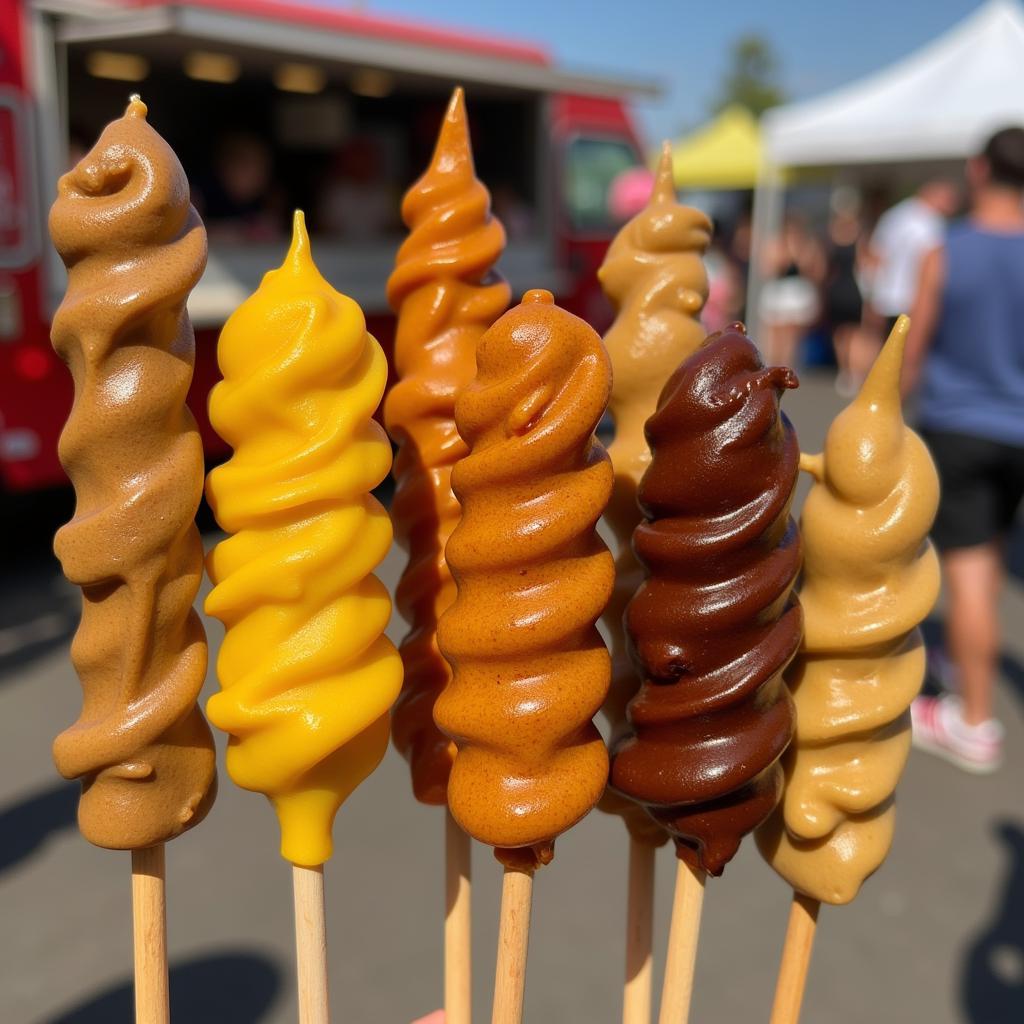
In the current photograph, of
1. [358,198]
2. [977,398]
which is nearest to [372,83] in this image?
[358,198]

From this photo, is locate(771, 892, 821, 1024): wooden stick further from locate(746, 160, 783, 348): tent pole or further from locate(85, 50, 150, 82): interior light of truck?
locate(746, 160, 783, 348): tent pole

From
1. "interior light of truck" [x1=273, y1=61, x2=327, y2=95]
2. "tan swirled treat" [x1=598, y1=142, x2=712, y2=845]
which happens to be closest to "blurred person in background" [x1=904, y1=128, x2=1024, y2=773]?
"tan swirled treat" [x1=598, y1=142, x2=712, y2=845]

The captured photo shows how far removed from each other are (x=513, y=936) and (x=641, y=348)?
72 cm

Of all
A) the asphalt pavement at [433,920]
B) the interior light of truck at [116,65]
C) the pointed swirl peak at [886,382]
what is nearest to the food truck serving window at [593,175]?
the interior light of truck at [116,65]

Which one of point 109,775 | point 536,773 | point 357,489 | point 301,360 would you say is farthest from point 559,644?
point 109,775

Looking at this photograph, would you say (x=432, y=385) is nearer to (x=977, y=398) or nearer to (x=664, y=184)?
(x=664, y=184)

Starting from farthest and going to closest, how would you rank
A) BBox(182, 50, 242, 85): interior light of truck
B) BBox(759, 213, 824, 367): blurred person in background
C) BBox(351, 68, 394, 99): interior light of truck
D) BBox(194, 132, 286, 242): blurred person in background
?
BBox(759, 213, 824, 367): blurred person in background → BBox(194, 132, 286, 242): blurred person in background → BBox(351, 68, 394, 99): interior light of truck → BBox(182, 50, 242, 85): interior light of truck

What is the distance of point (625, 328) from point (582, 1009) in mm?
1834

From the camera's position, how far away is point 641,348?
1.32 meters

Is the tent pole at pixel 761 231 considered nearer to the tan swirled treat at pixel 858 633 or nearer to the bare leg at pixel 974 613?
the bare leg at pixel 974 613

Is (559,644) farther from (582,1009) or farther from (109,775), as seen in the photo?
(582,1009)

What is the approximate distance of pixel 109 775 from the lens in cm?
107

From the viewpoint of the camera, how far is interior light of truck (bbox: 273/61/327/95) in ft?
20.6

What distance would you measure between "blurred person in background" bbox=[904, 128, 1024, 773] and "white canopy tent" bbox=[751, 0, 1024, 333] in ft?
16.2
